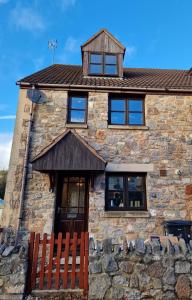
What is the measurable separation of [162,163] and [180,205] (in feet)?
5.39

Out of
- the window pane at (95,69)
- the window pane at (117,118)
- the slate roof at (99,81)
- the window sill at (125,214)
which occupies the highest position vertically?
the window pane at (95,69)

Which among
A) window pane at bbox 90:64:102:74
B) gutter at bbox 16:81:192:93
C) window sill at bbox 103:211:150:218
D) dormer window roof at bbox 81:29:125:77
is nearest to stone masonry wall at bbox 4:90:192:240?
window sill at bbox 103:211:150:218

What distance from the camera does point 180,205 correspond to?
8.45 metres

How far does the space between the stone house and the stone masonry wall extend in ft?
0.11

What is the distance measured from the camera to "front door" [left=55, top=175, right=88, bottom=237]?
8.30 m

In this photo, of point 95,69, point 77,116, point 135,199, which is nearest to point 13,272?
point 135,199

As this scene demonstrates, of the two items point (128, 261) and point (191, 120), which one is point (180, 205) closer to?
point (191, 120)

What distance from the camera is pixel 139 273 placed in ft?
14.4

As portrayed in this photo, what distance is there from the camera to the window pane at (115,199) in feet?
28.2

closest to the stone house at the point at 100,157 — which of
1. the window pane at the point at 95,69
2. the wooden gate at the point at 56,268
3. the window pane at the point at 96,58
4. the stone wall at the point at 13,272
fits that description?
the window pane at the point at 95,69

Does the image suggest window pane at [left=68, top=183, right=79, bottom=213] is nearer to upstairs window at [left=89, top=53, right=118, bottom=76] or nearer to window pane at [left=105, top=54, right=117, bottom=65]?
upstairs window at [left=89, top=53, right=118, bottom=76]

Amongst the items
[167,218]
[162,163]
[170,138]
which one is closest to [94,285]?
[167,218]

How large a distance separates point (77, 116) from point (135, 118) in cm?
237

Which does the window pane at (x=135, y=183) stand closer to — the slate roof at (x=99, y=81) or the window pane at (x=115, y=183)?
the window pane at (x=115, y=183)
